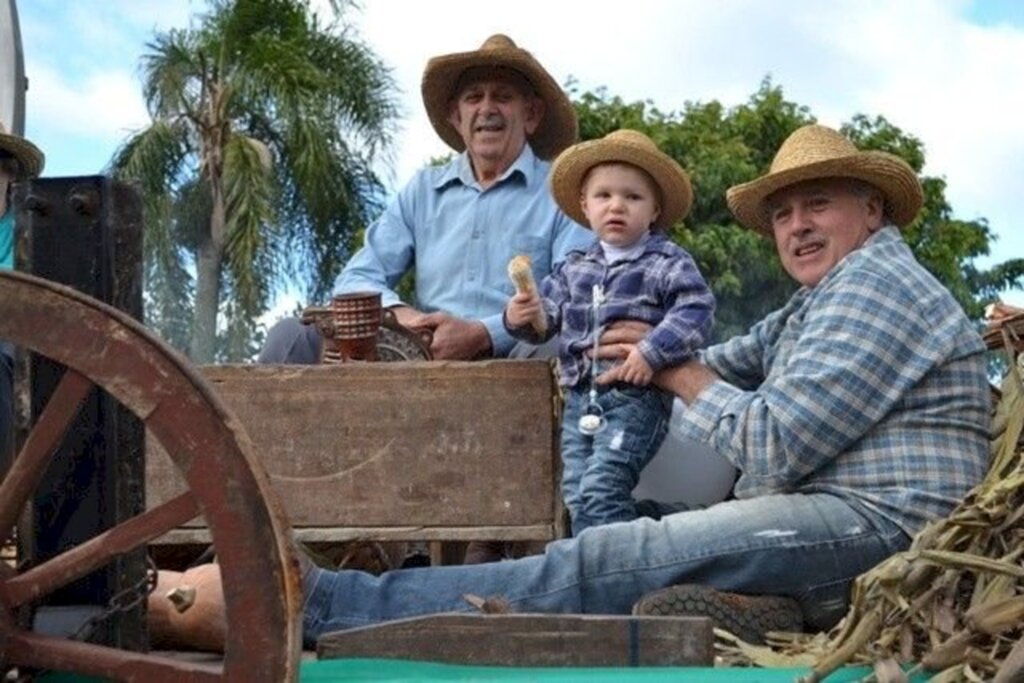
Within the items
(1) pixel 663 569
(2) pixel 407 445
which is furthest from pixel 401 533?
(1) pixel 663 569

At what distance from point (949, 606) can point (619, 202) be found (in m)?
1.74

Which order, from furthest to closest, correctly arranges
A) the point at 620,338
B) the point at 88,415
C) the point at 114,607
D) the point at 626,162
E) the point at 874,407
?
the point at 626,162 → the point at 620,338 → the point at 874,407 → the point at 88,415 → the point at 114,607

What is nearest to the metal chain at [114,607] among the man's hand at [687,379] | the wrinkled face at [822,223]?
the man's hand at [687,379]

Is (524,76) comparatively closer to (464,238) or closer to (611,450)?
(464,238)

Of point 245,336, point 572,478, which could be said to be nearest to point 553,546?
point 572,478

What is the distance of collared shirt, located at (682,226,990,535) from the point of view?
386 centimetres

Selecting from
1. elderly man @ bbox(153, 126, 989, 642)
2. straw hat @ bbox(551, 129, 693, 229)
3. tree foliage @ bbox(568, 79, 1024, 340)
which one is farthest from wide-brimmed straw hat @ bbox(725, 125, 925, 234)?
tree foliage @ bbox(568, 79, 1024, 340)

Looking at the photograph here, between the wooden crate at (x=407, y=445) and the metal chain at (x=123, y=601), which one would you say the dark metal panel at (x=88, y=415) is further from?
the wooden crate at (x=407, y=445)

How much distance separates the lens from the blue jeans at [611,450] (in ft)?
14.4

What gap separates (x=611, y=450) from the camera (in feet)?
14.5

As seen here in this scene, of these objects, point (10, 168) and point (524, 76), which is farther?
point (524, 76)

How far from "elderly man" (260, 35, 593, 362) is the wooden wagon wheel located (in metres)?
2.48

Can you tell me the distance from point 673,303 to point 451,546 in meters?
0.79

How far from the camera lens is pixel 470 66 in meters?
5.73
